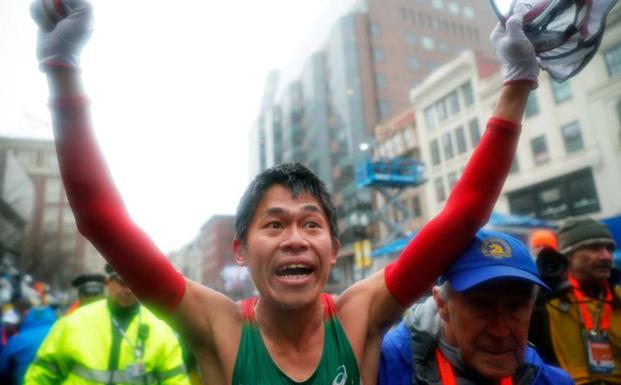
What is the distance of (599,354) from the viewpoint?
2.81m

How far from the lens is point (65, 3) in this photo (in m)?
1.45

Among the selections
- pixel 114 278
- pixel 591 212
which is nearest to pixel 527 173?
pixel 591 212

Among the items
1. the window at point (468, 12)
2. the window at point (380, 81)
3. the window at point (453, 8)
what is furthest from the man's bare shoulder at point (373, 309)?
the window at point (468, 12)

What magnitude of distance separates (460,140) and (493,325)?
29056 mm

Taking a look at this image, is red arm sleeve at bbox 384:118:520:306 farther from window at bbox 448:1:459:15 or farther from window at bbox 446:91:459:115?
window at bbox 448:1:459:15

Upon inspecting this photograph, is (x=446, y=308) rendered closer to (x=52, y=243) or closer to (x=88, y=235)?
(x=88, y=235)

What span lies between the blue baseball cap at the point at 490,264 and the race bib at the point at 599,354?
1.59m

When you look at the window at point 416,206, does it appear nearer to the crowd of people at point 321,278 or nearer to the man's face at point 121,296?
the man's face at point 121,296

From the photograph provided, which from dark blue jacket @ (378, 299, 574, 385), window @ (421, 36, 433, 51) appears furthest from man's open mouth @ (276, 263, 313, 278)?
window @ (421, 36, 433, 51)

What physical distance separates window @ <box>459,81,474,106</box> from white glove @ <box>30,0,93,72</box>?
29.1 meters

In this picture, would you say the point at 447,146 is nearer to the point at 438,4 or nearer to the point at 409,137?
the point at 409,137

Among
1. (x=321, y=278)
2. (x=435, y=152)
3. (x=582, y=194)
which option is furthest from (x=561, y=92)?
(x=321, y=278)

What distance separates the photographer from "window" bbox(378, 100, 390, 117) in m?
40.9

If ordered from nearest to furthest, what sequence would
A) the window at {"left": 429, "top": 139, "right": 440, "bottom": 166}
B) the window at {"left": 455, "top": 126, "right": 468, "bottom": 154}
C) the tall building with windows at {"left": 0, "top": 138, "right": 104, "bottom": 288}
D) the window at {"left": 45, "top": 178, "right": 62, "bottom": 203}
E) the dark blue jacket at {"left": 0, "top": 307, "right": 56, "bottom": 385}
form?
the dark blue jacket at {"left": 0, "top": 307, "right": 56, "bottom": 385}, the window at {"left": 455, "top": 126, "right": 468, "bottom": 154}, the window at {"left": 429, "top": 139, "right": 440, "bottom": 166}, the tall building with windows at {"left": 0, "top": 138, "right": 104, "bottom": 288}, the window at {"left": 45, "top": 178, "right": 62, "bottom": 203}
